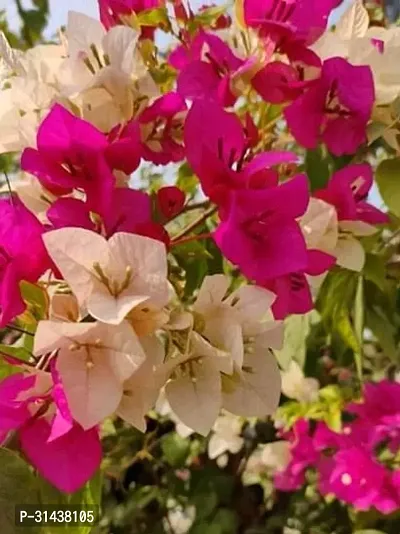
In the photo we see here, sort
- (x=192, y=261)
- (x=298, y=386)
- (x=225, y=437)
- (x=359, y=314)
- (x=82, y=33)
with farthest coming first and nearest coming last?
(x=225, y=437), (x=298, y=386), (x=359, y=314), (x=192, y=261), (x=82, y=33)

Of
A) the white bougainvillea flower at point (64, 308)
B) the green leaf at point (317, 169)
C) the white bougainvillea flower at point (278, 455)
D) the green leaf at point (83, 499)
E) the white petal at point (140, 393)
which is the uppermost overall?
the white bougainvillea flower at point (64, 308)

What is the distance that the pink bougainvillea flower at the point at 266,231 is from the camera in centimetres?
38

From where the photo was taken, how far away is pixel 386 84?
1.56 feet

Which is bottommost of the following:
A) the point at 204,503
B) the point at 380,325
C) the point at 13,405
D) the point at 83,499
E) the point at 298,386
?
the point at 204,503

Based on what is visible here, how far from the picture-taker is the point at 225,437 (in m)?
1.20

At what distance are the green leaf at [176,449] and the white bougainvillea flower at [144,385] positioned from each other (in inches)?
32.6

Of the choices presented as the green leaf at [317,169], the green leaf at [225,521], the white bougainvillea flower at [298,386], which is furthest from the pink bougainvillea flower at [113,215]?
the green leaf at [225,521]

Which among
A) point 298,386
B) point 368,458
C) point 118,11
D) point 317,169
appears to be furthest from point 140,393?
point 298,386

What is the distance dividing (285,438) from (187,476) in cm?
25

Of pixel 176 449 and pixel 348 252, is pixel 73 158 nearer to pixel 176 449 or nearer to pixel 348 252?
pixel 348 252

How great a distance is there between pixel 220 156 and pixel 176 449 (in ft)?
2.77

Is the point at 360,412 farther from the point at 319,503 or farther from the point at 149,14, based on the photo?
the point at 149,14

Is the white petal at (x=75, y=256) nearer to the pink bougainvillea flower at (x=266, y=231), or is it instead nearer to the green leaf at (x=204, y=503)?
the pink bougainvillea flower at (x=266, y=231)

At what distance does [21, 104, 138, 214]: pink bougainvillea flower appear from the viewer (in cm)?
39
